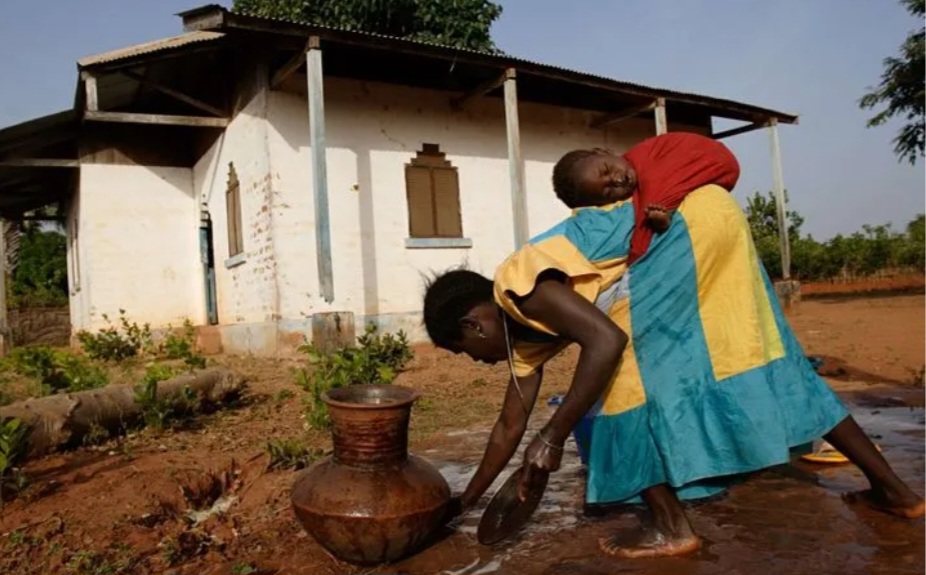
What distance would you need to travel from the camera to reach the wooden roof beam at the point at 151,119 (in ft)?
28.0

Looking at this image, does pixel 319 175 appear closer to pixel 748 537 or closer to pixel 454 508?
pixel 454 508

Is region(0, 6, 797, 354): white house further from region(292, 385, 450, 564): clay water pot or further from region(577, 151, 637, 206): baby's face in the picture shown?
region(577, 151, 637, 206): baby's face

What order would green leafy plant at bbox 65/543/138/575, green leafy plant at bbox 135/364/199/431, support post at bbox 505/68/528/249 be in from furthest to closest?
support post at bbox 505/68/528/249 < green leafy plant at bbox 135/364/199/431 < green leafy plant at bbox 65/543/138/575

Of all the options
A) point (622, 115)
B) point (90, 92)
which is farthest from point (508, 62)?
point (90, 92)

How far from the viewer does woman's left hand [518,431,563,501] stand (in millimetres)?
2012

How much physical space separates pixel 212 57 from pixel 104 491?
811 cm

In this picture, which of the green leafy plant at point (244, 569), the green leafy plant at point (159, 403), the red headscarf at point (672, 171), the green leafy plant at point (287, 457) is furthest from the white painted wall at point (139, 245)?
the red headscarf at point (672, 171)

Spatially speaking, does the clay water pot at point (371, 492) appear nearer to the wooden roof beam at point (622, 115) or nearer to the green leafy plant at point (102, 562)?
the green leafy plant at point (102, 562)

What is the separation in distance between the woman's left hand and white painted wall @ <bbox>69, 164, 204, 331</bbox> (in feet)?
34.4

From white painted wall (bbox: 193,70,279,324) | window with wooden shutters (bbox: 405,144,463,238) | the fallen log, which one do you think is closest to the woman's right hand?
the fallen log

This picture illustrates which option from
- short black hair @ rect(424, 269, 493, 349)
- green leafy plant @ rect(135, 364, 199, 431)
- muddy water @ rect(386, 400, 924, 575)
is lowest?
muddy water @ rect(386, 400, 924, 575)

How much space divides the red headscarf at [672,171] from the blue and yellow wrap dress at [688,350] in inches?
1.2

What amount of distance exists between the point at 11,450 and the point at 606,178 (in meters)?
3.30

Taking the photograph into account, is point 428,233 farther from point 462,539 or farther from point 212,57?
point 462,539
